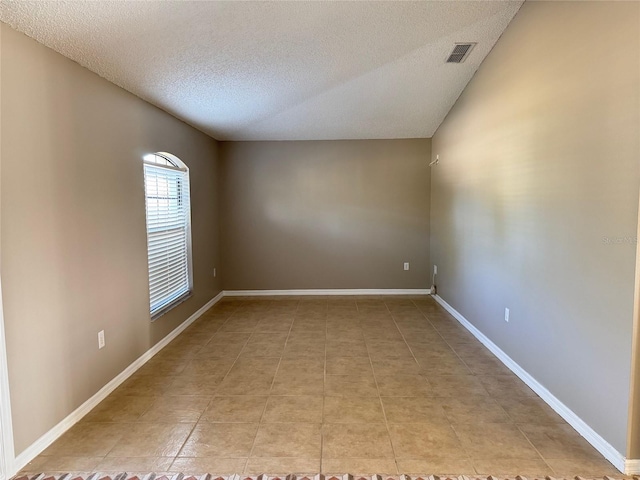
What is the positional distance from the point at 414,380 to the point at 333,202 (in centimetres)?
315

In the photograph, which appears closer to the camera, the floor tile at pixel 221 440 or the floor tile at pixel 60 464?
the floor tile at pixel 60 464

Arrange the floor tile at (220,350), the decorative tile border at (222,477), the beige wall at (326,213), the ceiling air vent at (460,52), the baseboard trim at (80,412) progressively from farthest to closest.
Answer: the beige wall at (326,213), the floor tile at (220,350), the ceiling air vent at (460,52), the baseboard trim at (80,412), the decorative tile border at (222,477)

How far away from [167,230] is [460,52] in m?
3.29

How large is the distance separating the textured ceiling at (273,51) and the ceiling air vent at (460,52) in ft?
0.19

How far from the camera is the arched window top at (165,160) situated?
338cm

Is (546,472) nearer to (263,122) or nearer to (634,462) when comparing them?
(634,462)

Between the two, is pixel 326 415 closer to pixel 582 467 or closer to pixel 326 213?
pixel 582 467

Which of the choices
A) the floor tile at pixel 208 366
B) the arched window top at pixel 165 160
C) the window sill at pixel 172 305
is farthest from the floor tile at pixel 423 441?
the arched window top at pixel 165 160

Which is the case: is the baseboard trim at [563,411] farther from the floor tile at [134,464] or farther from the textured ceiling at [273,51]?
the textured ceiling at [273,51]

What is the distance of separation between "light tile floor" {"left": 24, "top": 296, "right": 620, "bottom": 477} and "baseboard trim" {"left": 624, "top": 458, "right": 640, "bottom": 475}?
0.23 feet

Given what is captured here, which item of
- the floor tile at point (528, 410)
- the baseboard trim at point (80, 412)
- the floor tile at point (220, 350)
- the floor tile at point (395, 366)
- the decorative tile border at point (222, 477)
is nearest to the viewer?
the decorative tile border at point (222, 477)

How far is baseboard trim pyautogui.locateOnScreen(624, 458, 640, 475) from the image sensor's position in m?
1.79

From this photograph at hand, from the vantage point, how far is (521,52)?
2764mm

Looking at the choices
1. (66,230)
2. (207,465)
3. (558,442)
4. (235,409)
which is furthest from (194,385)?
(558,442)
